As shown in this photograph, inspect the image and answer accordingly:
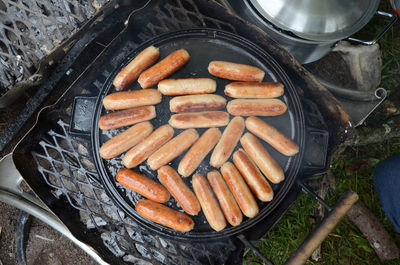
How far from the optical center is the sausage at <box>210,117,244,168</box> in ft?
9.20

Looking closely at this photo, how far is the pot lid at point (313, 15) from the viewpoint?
112 inches

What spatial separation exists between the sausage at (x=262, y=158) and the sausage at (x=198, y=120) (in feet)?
0.87

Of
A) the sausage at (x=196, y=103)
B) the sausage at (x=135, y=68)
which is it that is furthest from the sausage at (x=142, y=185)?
the sausage at (x=135, y=68)

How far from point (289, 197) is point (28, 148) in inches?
97.7

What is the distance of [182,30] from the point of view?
304cm

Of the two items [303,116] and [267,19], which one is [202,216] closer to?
[303,116]

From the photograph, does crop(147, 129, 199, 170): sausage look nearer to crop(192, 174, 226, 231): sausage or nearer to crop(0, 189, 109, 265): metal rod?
crop(192, 174, 226, 231): sausage

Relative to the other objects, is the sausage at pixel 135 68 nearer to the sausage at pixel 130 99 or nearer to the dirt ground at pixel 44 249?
the sausage at pixel 130 99

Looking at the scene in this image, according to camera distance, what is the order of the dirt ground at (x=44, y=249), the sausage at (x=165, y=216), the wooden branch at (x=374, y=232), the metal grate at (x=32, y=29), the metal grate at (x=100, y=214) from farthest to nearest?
the dirt ground at (x=44, y=249) → the wooden branch at (x=374, y=232) → the metal grate at (x=32, y=29) → the metal grate at (x=100, y=214) → the sausage at (x=165, y=216)

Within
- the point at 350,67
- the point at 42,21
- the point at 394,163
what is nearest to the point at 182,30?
the point at 42,21

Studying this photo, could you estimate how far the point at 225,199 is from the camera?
282 centimetres

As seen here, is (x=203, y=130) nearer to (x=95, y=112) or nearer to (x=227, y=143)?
(x=227, y=143)

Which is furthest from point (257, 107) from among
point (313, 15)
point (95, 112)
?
point (95, 112)

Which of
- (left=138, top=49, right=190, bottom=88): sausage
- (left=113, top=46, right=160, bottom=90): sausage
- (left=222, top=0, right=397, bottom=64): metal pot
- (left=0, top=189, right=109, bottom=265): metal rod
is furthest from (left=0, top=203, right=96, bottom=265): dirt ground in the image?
(left=222, top=0, right=397, bottom=64): metal pot
